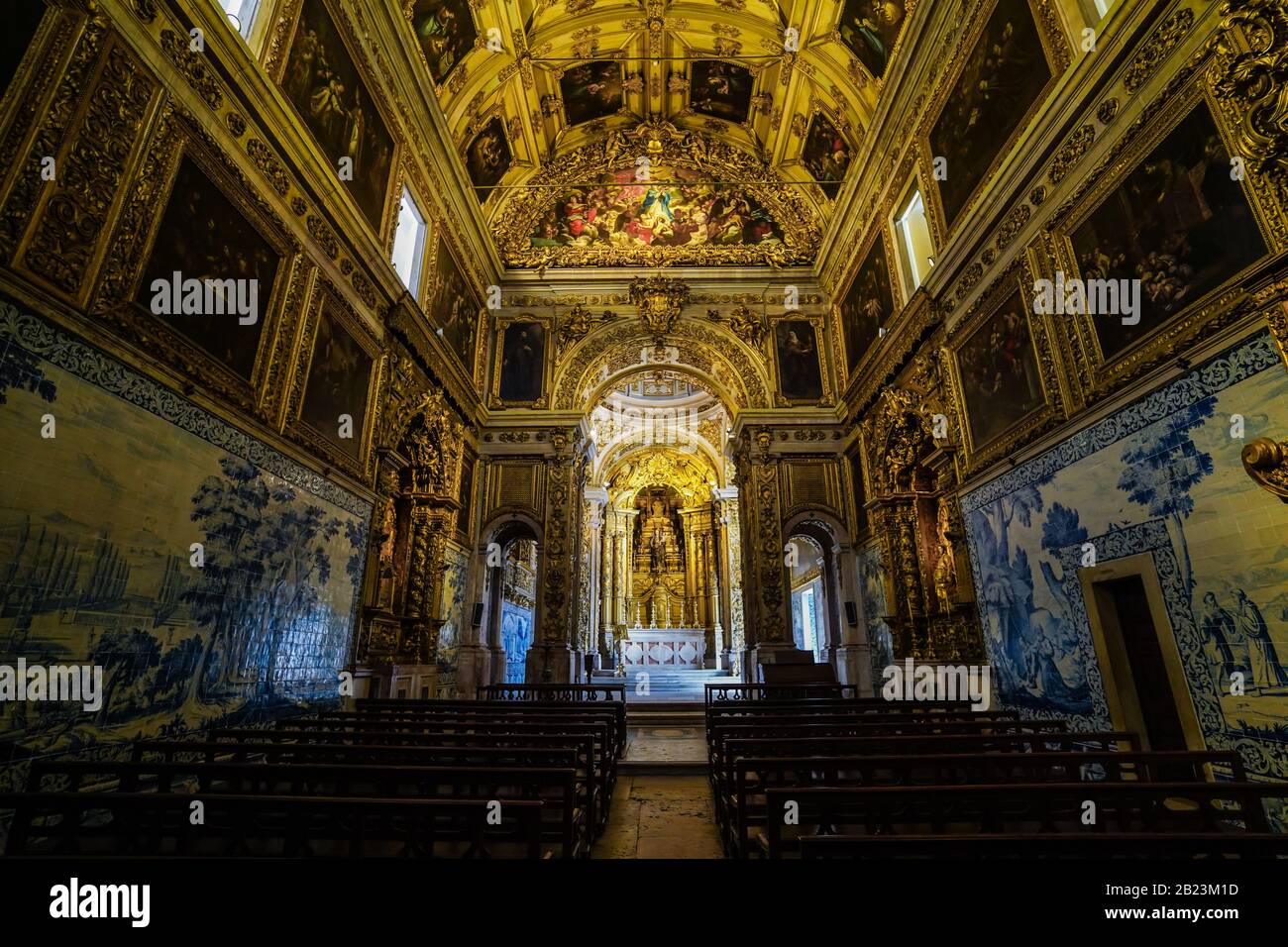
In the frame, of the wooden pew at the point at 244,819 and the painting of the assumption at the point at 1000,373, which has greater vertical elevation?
the painting of the assumption at the point at 1000,373

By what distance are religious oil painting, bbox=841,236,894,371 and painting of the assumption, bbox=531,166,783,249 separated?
12.0 ft

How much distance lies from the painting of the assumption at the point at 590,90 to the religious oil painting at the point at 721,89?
192cm

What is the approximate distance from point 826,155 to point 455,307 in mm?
9440

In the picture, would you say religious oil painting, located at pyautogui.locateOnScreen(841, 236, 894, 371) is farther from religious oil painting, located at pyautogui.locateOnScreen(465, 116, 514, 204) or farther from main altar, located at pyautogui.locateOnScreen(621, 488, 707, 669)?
main altar, located at pyautogui.locateOnScreen(621, 488, 707, 669)

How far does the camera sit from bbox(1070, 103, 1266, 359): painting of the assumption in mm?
4582

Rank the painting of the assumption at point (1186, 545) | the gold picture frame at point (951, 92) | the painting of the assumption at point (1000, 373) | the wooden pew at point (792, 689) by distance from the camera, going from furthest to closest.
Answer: the wooden pew at point (792, 689) < the painting of the assumption at point (1000, 373) < the gold picture frame at point (951, 92) < the painting of the assumption at point (1186, 545)

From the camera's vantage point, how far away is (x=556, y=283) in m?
16.2

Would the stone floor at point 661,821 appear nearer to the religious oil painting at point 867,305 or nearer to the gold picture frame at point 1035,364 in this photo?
the gold picture frame at point 1035,364

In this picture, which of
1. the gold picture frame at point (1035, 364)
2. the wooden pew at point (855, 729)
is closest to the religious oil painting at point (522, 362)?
the gold picture frame at point (1035, 364)

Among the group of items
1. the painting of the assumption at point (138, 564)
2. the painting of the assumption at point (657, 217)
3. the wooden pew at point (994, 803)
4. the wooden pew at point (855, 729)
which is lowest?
the wooden pew at point (994, 803)

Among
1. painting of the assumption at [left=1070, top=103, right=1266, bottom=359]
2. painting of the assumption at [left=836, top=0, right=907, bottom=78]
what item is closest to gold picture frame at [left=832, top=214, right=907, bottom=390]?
painting of the assumption at [left=836, top=0, right=907, bottom=78]

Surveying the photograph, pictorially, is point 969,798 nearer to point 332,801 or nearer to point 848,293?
point 332,801

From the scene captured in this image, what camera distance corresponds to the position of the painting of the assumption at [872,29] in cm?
1017

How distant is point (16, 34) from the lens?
391 cm
